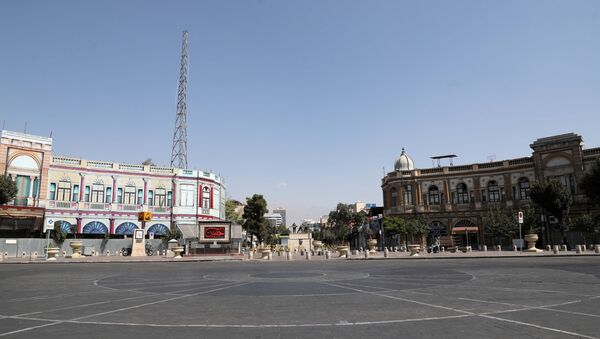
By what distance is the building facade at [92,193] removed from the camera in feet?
172

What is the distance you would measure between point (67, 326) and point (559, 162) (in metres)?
64.5

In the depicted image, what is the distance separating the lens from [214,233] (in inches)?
1986

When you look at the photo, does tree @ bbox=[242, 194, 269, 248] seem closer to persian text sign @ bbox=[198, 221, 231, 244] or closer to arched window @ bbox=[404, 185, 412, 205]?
persian text sign @ bbox=[198, 221, 231, 244]

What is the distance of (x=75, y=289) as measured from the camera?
15.5 metres

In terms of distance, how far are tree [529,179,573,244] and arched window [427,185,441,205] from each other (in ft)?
57.8

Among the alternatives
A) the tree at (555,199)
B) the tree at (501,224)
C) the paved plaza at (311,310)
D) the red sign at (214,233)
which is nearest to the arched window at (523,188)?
the tree at (501,224)

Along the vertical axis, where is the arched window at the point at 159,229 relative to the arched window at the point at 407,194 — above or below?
below

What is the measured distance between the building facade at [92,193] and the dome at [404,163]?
104ft

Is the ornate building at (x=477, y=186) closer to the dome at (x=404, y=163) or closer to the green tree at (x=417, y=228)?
the dome at (x=404, y=163)

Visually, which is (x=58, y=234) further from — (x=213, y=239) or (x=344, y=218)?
(x=344, y=218)

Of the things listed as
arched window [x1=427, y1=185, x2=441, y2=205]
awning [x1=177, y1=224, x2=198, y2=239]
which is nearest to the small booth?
awning [x1=177, y1=224, x2=198, y2=239]

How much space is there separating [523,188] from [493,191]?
4.08 metres

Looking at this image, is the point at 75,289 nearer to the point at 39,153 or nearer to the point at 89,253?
the point at 89,253

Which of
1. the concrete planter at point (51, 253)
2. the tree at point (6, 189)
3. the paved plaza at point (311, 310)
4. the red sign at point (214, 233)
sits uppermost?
the tree at point (6, 189)
